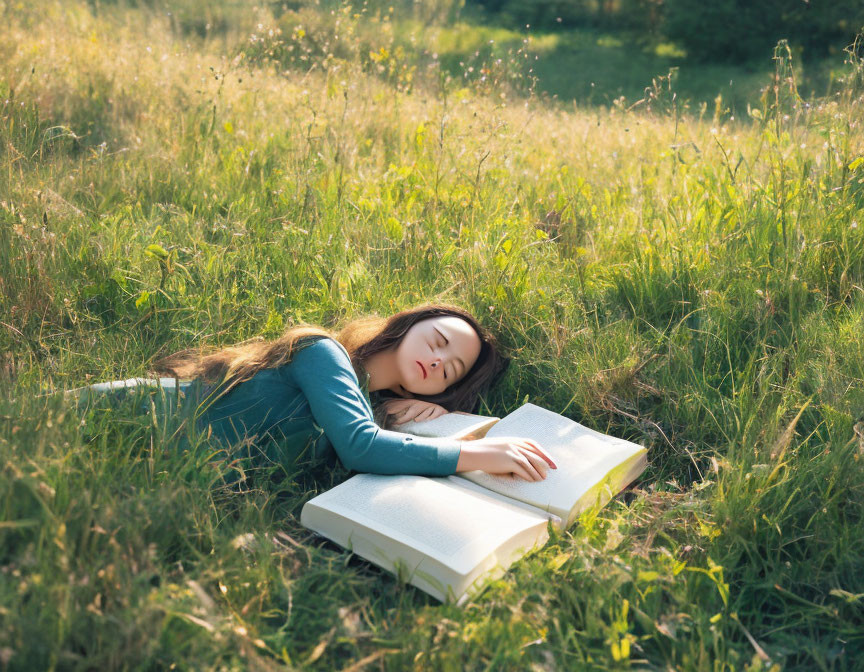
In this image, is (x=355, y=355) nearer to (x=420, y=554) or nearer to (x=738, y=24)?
(x=420, y=554)

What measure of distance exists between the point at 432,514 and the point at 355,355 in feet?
2.96

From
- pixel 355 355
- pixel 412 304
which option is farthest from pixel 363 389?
pixel 412 304

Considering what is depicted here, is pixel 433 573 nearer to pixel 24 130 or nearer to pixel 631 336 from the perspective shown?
pixel 631 336

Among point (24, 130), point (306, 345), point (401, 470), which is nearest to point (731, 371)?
point (401, 470)

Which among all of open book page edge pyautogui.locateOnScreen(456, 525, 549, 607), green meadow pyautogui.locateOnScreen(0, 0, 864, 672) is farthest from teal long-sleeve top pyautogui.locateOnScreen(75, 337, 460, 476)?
open book page edge pyautogui.locateOnScreen(456, 525, 549, 607)

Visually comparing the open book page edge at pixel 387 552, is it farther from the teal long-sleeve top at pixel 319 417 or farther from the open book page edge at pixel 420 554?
the teal long-sleeve top at pixel 319 417

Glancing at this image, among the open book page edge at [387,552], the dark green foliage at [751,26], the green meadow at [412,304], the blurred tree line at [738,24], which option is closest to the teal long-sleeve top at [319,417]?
the green meadow at [412,304]

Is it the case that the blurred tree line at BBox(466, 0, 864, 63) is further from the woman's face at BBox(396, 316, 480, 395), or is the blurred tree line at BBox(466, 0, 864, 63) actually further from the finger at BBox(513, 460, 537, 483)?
the finger at BBox(513, 460, 537, 483)

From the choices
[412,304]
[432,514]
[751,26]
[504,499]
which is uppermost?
[751,26]

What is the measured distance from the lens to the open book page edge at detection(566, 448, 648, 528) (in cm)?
242

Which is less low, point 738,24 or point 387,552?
point 738,24

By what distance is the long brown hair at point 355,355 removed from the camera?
8.78ft

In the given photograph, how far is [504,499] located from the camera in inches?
97.1

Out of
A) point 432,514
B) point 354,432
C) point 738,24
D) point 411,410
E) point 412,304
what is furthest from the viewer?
point 738,24
